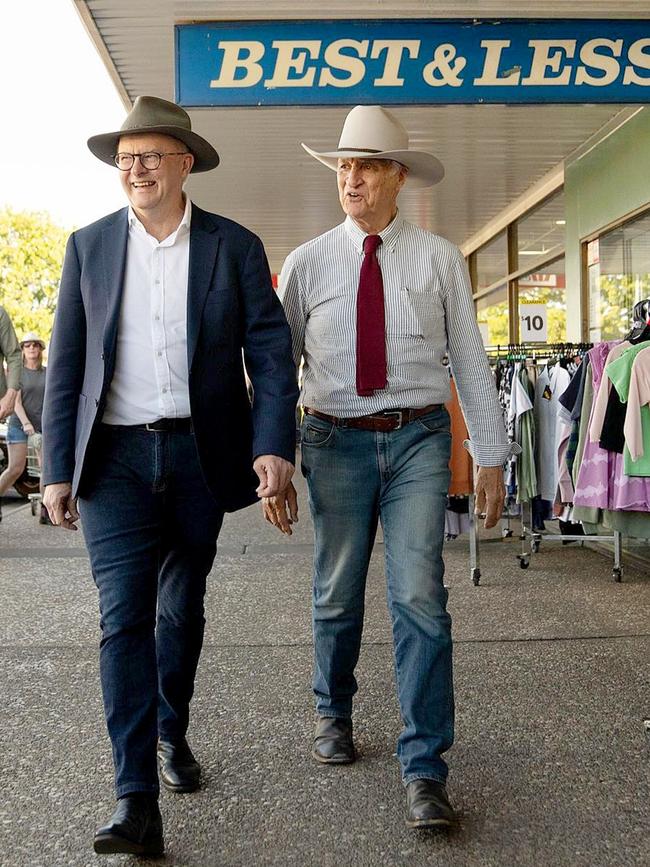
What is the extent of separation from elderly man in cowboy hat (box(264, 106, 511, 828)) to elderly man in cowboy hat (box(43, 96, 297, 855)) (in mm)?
312

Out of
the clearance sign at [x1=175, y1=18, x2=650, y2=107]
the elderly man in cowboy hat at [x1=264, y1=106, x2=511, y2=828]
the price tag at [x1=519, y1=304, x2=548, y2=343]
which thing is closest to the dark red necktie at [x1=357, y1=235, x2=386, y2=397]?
the elderly man in cowboy hat at [x1=264, y1=106, x2=511, y2=828]

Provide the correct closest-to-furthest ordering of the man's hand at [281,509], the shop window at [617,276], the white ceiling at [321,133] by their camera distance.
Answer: the man's hand at [281,509] → the white ceiling at [321,133] → the shop window at [617,276]

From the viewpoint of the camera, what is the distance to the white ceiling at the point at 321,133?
23.4ft

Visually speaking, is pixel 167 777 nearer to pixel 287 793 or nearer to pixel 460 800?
pixel 287 793

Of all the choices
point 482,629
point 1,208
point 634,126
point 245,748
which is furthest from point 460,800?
point 1,208

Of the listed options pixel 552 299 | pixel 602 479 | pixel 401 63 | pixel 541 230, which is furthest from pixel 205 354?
pixel 541 230

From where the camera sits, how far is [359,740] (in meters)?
4.18

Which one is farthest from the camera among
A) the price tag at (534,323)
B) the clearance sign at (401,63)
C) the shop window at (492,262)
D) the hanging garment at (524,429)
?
the shop window at (492,262)

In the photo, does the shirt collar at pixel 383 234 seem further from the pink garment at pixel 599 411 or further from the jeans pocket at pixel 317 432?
the pink garment at pixel 599 411

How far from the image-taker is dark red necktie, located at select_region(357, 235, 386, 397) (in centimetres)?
380

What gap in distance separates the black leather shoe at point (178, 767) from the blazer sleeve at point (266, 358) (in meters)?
1.12

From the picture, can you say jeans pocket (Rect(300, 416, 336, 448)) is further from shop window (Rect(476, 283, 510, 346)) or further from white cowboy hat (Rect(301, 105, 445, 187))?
shop window (Rect(476, 283, 510, 346))

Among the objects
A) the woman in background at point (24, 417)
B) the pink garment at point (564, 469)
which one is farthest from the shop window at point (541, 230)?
the woman in background at point (24, 417)

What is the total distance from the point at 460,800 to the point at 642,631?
105 inches
